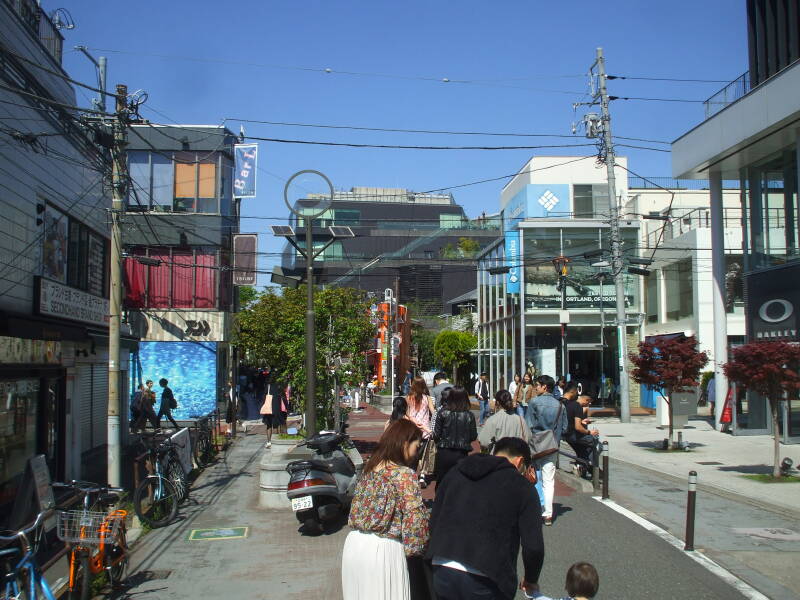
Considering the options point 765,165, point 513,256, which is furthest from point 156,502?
point 513,256

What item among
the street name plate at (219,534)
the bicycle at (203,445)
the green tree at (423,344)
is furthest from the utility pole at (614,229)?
the green tree at (423,344)

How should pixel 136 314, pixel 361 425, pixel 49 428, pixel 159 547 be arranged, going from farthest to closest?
pixel 136 314, pixel 361 425, pixel 49 428, pixel 159 547

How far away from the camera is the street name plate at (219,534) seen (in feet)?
31.8

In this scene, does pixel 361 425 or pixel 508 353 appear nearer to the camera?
pixel 361 425

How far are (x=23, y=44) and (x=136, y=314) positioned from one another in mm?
17594

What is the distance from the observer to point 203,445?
16703mm

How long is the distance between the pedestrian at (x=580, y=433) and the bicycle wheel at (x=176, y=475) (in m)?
6.11

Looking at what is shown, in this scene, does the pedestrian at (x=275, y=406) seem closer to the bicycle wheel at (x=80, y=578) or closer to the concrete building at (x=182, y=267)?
the concrete building at (x=182, y=267)

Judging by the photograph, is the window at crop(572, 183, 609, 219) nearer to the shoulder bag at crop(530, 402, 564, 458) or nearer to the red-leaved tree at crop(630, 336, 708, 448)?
the red-leaved tree at crop(630, 336, 708, 448)

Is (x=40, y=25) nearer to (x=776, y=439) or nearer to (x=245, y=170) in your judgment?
(x=245, y=170)

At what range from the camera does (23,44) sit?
1322 centimetres

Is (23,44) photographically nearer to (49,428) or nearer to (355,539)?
(49,428)

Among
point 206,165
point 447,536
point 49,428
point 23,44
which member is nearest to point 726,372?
point 447,536

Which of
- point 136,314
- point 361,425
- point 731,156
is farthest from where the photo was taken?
point 136,314
